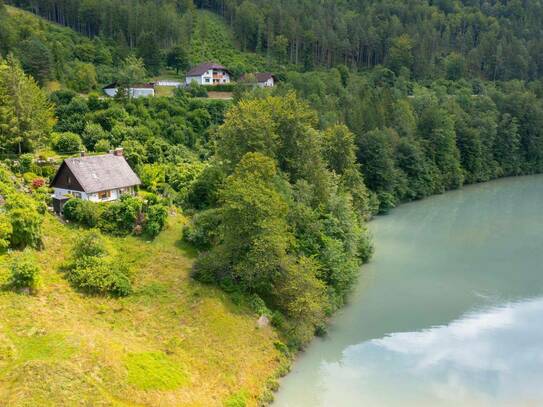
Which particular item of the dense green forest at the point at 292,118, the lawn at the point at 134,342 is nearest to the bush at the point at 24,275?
the lawn at the point at 134,342

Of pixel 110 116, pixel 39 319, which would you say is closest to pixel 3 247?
pixel 39 319

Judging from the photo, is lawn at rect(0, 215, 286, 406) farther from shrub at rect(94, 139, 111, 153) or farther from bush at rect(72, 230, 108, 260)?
shrub at rect(94, 139, 111, 153)

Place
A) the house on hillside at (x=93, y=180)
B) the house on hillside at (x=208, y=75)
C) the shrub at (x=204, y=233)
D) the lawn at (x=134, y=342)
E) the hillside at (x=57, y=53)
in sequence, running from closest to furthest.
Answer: the lawn at (x=134, y=342) → the shrub at (x=204, y=233) → the house on hillside at (x=93, y=180) → the hillside at (x=57, y=53) → the house on hillside at (x=208, y=75)

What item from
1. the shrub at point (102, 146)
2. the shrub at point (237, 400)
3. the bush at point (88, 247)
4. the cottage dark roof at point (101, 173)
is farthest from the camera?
the shrub at point (102, 146)

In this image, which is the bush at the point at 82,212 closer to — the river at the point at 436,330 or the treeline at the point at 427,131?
the river at the point at 436,330

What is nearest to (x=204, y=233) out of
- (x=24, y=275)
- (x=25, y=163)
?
(x=24, y=275)

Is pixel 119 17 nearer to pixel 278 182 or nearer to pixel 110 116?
pixel 110 116
